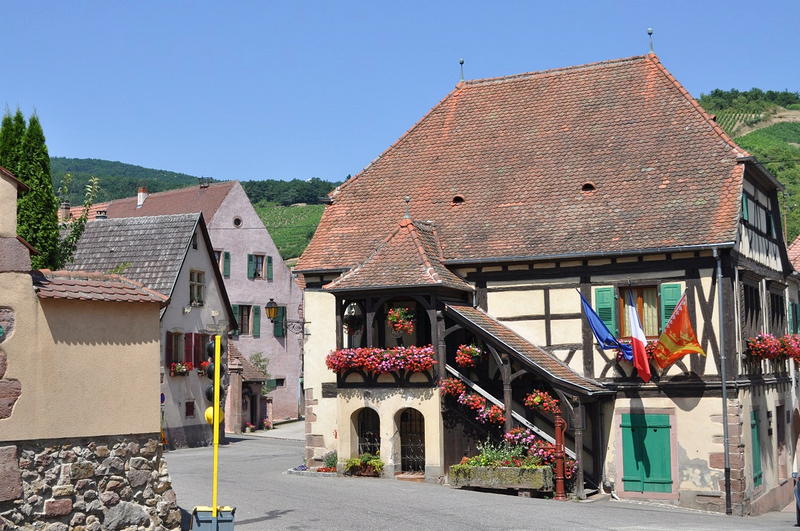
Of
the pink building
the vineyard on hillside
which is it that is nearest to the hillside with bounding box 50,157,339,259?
the vineyard on hillside

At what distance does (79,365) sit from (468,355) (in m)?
12.4

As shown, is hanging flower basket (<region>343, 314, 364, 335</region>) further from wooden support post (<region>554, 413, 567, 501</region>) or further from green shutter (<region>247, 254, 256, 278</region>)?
green shutter (<region>247, 254, 256, 278</region>)

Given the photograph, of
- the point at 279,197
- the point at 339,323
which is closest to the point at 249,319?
the point at 339,323

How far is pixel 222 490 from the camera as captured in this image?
2147cm

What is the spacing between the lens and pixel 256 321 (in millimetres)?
49906

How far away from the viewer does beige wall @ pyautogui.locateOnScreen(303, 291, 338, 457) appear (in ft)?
89.4

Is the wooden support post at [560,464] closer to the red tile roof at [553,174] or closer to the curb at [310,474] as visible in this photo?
the red tile roof at [553,174]

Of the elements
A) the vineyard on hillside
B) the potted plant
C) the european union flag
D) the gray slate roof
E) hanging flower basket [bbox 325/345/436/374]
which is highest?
the vineyard on hillside

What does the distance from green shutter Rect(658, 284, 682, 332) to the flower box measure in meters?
4.19

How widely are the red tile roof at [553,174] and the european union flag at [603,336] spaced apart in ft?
4.84

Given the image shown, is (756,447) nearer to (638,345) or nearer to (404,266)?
(638,345)

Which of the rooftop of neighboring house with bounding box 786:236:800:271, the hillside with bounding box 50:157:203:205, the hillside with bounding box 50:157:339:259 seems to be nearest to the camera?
the rooftop of neighboring house with bounding box 786:236:800:271

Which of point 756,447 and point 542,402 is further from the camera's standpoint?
point 756,447

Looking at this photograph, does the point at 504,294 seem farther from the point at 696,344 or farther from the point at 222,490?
the point at 222,490
